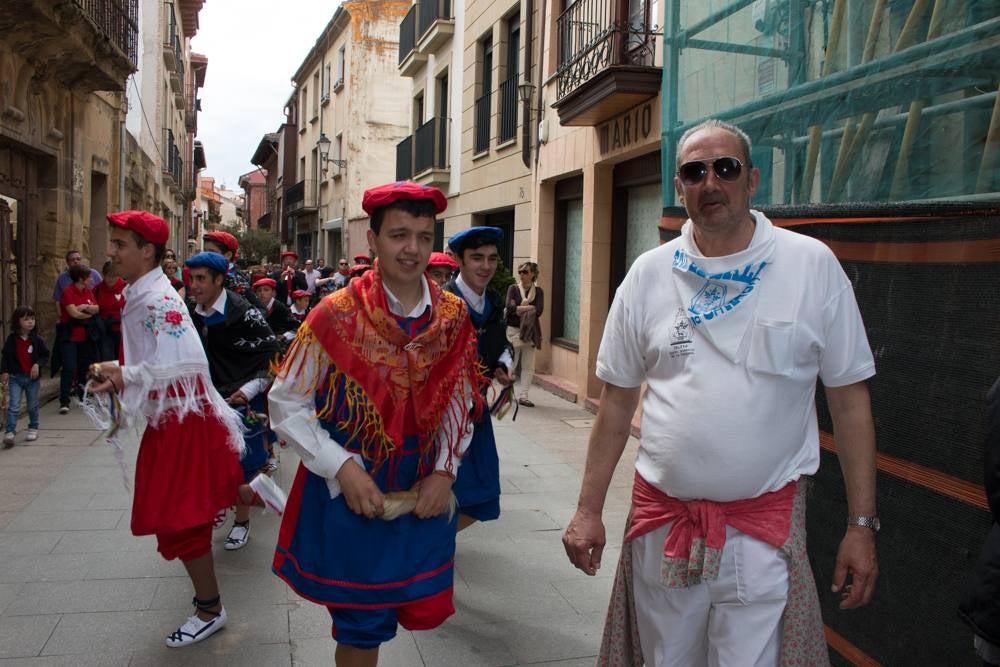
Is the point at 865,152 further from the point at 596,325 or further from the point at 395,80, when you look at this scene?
the point at 395,80

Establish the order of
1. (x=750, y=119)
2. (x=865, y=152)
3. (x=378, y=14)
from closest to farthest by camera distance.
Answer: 1. (x=865, y=152)
2. (x=750, y=119)
3. (x=378, y=14)

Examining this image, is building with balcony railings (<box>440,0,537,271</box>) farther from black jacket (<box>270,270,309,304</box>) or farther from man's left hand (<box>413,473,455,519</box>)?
man's left hand (<box>413,473,455,519</box>)

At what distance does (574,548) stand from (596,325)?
7754 millimetres

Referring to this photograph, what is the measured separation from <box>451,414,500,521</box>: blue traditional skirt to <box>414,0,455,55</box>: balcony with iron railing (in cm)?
1423

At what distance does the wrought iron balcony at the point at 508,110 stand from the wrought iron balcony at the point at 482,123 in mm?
629

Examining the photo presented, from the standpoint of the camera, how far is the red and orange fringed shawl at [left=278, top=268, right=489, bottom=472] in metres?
2.46

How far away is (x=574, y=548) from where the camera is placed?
241cm

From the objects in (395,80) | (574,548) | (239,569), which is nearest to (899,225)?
(574,548)

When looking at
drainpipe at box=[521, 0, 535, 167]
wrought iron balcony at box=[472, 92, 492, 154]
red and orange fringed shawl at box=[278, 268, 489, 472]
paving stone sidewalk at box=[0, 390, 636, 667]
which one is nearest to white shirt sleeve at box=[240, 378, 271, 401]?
paving stone sidewalk at box=[0, 390, 636, 667]

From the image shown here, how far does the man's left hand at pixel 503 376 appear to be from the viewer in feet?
13.8

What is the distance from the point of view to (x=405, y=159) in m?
20.6

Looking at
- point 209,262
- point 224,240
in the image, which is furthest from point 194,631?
point 224,240

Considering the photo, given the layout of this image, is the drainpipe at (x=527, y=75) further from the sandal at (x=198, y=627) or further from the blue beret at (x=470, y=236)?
the sandal at (x=198, y=627)

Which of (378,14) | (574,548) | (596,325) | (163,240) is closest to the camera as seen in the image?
(574,548)
